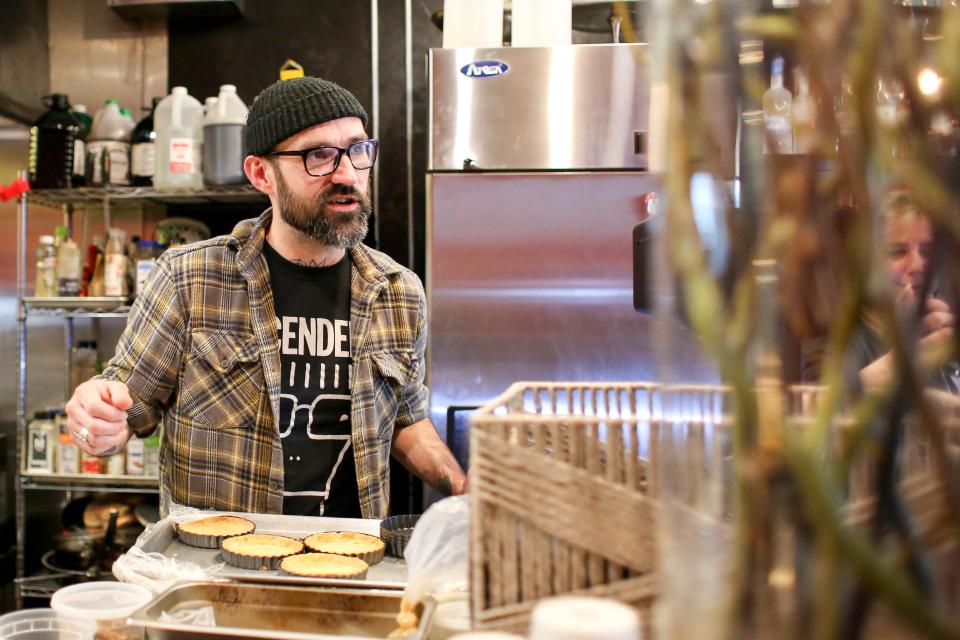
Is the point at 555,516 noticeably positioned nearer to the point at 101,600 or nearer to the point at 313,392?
the point at 101,600

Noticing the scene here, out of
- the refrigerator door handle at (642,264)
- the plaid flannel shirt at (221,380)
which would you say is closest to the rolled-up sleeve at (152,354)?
the plaid flannel shirt at (221,380)

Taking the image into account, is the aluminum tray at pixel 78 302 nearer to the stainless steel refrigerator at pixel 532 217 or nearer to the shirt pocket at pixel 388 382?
the stainless steel refrigerator at pixel 532 217

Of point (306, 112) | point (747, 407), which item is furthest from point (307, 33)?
point (747, 407)

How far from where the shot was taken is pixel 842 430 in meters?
0.34

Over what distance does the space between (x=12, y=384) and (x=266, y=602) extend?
2.78 meters

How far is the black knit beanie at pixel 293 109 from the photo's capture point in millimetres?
1989

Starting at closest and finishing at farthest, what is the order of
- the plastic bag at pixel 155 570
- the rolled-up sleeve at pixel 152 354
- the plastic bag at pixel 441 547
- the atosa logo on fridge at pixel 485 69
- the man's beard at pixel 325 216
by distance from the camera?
the plastic bag at pixel 441 547 < the plastic bag at pixel 155 570 < the rolled-up sleeve at pixel 152 354 < the man's beard at pixel 325 216 < the atosa logo on fridge at pixel 485 69

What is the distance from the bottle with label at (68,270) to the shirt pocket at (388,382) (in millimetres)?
1596

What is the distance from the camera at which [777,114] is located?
37cm

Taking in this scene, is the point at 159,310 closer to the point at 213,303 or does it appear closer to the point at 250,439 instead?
the point at 213,303

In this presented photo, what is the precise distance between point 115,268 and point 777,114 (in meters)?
2.89

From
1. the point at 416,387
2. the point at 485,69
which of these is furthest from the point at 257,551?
the point at 485,69

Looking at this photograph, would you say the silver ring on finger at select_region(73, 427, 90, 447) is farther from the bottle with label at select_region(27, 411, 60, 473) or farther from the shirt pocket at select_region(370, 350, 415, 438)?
the bottle with label at select_region(27, 411, 60, 473)

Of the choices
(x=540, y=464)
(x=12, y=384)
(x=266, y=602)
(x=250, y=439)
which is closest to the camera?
(x=540, y=464)
